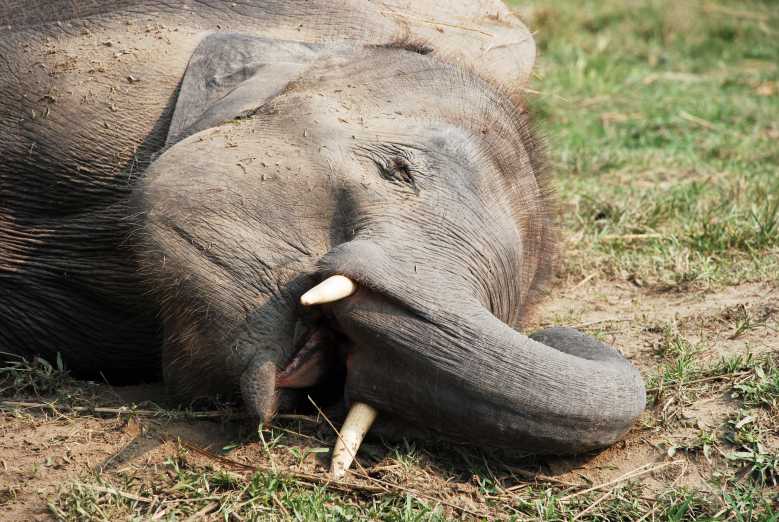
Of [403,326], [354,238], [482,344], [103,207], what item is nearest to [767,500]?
[482,344]

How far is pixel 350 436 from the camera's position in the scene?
9.63 ft

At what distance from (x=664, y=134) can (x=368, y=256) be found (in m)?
4.50

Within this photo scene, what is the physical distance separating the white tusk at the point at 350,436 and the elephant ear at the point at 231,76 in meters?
1.03

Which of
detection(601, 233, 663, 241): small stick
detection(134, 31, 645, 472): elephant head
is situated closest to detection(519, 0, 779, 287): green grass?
detection(601, 233, 663, 241): small stick

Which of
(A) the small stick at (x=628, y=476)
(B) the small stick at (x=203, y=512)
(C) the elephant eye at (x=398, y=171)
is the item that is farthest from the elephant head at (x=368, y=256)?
(B) the small stick at (x=203, y=512)

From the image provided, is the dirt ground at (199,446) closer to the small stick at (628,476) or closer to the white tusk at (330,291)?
the small stick at (628,476)

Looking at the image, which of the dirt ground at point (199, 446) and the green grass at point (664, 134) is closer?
the dirt ground at point (199, 446)

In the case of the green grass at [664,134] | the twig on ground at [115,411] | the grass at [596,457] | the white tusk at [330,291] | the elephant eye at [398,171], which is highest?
the elephant eye at [398,171]

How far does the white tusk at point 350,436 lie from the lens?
2926mm

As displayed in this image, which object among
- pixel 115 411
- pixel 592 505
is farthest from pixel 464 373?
pixel 115 411

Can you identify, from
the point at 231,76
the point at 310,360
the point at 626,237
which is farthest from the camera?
the point at 626,237

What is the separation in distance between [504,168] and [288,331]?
0.93 meters

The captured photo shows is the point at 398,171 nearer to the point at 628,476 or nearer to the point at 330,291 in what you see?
the point at 330,291

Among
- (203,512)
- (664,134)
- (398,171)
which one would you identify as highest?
(398,171)
